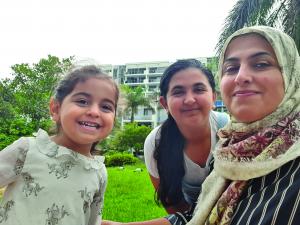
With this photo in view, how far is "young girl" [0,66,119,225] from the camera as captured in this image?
1833 millimetres

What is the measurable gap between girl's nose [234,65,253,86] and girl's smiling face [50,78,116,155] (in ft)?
2.45

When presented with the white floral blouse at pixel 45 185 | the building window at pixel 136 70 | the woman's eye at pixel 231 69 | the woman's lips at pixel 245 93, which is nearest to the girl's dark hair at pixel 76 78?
the white floral blouse at pixel 45 185

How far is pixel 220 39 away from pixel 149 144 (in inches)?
228

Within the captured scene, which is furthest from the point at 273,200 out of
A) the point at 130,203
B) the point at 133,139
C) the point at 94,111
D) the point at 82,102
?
the point at 133,139

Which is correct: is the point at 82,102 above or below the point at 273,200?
above

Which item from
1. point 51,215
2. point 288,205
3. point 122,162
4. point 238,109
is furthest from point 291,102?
point 122,162

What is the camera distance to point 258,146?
1510 millimetres

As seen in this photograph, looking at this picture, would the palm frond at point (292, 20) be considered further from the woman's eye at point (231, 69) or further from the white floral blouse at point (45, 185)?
the white floral blouse at point (45, 185)

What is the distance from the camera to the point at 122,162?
18562mm

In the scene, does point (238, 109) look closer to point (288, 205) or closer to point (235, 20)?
point (288, 205)

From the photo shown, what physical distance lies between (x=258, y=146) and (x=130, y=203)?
4718 millimetres

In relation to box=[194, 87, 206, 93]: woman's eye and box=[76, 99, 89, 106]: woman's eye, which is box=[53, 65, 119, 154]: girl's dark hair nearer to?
box=[76, 99, 89, 106]: woman's eye

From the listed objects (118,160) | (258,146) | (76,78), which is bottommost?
(118,160)

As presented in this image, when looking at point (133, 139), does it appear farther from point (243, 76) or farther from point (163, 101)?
point (243, 76)
